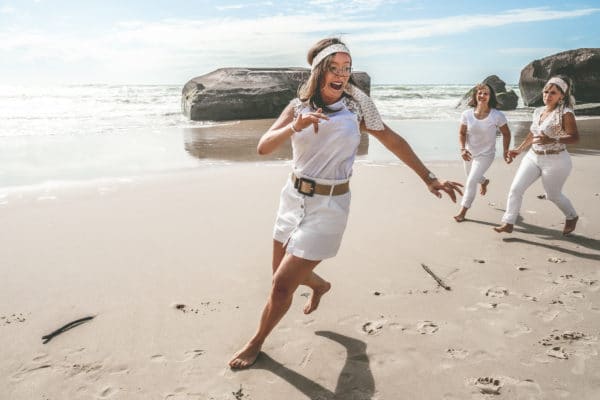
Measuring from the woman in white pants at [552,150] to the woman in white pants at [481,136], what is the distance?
686 millimetres

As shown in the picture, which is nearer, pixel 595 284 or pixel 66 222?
pixel 595 284

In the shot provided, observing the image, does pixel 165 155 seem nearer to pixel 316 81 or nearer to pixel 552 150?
pixel 552 150

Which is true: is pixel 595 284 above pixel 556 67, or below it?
below

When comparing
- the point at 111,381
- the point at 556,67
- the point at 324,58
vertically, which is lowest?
the point at 111,381

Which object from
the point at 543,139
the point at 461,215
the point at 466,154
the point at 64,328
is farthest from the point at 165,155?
the point at 543,139

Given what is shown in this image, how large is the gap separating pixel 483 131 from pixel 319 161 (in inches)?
168

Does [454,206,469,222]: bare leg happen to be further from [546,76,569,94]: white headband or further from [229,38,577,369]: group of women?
[229,38,577,369]: group of women

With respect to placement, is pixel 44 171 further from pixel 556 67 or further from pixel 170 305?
pixel 556 67

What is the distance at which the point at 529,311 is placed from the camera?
374 cm

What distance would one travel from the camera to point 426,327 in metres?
3.52

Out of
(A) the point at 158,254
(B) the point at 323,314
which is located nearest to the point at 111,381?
(B) the point at 323,314

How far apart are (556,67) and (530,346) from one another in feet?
105

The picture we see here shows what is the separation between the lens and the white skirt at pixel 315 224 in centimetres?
286

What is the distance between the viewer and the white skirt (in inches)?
113
